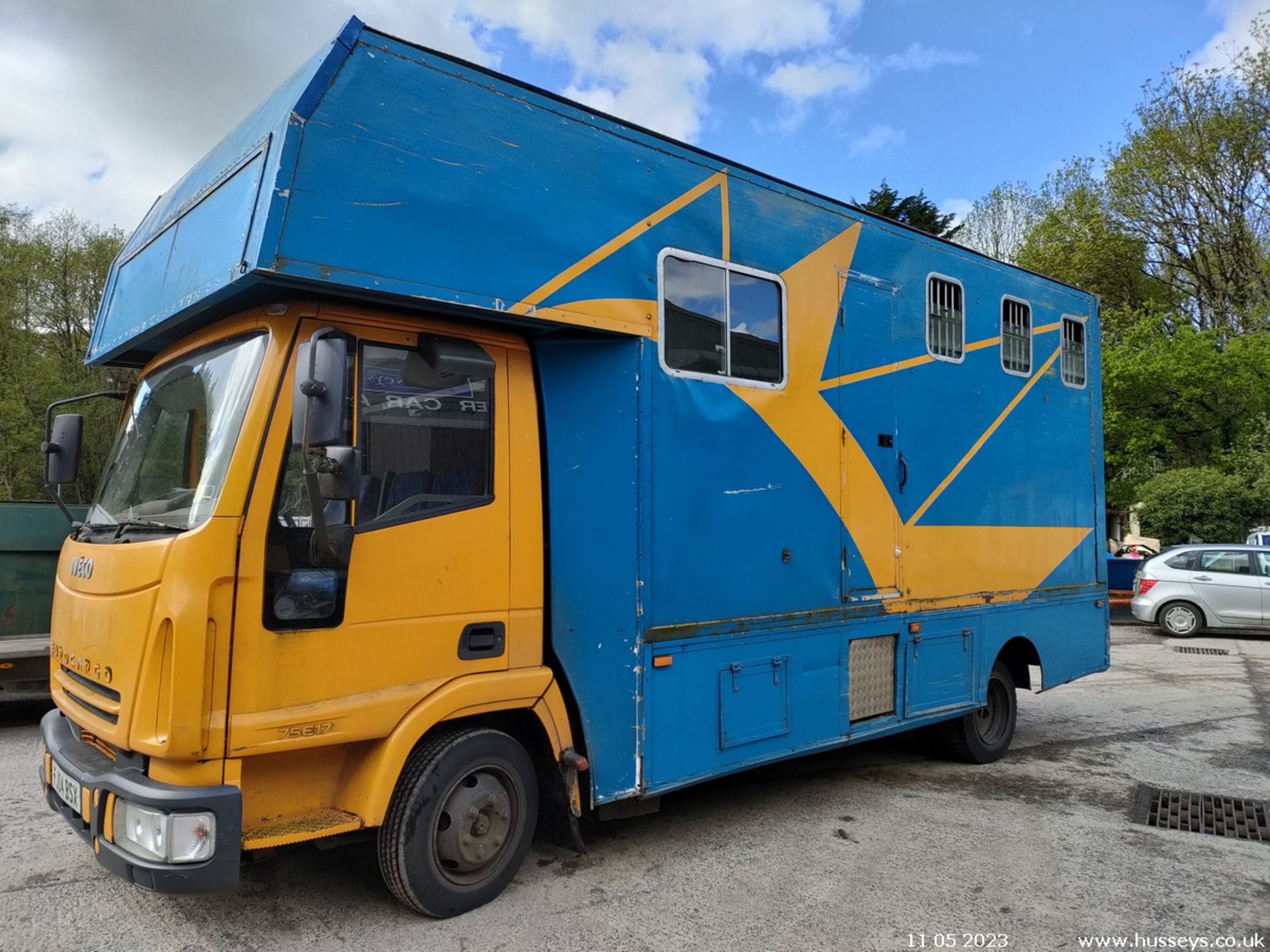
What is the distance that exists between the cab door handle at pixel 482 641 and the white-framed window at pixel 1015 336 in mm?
4637

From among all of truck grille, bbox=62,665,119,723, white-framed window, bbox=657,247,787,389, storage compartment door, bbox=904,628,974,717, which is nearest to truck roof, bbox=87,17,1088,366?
white-framed window, bbox=657,247,787,389

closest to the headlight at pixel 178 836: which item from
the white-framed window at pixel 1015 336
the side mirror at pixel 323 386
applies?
the side mirror at pixel 323 386

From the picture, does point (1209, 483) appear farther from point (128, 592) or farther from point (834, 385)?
point (128, 592)

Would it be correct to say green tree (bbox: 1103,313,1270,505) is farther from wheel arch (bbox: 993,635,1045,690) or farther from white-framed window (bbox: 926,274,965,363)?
white-framed window (bbox: 926,274,965,363)

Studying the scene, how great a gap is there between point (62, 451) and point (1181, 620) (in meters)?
16.2

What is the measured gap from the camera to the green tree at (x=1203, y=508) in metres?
21.1

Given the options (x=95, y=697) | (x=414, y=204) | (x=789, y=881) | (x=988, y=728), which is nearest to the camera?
(x=95, y=697)

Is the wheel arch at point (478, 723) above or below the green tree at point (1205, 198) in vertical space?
below

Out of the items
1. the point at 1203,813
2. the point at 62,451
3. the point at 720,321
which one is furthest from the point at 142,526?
the point at 1203,813

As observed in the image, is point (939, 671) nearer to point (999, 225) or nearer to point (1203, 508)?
point (1203, 508)

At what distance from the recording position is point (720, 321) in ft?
15.5

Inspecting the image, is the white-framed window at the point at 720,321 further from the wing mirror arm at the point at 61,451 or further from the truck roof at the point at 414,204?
the wing mirror arm at the point at 61,451

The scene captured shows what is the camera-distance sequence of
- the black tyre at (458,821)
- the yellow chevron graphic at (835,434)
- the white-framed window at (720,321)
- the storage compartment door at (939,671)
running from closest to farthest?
the black tyre at (458,821) → the yellow chevron graphic at (835,434) → the white-framed window at (720,321) → the storage compartment door at (939,671)

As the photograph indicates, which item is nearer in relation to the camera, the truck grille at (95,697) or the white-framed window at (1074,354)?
the truck grille at (95,697)
